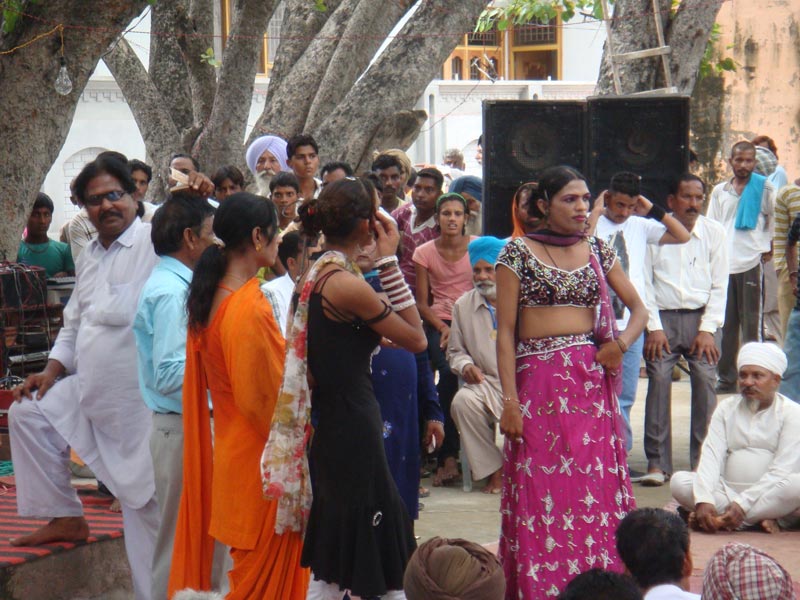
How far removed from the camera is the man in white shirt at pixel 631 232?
810cm

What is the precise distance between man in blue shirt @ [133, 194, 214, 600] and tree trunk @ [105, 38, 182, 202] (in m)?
6.08

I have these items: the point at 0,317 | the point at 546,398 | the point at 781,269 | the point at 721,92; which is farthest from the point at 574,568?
the point at 721,92

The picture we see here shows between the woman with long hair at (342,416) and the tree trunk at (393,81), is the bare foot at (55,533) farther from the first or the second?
the tree trunk at (393,81)

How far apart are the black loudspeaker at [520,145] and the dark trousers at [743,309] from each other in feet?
9.67

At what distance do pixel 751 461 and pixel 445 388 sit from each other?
2237 millimetres

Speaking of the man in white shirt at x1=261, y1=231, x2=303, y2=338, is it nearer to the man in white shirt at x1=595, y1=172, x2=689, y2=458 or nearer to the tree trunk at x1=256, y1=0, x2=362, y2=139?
the man in white shirt at x1=595, y1=172, x2=689, y2=458

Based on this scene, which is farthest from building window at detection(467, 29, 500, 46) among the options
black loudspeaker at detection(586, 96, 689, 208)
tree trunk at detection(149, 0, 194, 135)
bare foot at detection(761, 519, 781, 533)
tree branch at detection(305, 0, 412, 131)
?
bare foot at detection(761, 519, 781, 533)

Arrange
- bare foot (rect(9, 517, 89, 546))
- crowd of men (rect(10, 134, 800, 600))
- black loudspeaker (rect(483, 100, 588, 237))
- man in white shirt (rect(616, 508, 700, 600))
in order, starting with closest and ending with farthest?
man in white shirt (rect(616, 508, 700, 600)) → crowd of men (rect(10, 134, 800, 600)) → bare foot (rect(9, 517, 89, 546)) → black loudspeaker (rect(483, 100, 588, 237))

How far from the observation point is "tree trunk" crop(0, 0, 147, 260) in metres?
7.12

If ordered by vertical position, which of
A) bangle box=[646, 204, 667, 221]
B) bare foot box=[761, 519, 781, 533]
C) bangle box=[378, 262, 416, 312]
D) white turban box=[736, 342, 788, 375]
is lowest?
bare foot box=[761, 519, 781, 533]

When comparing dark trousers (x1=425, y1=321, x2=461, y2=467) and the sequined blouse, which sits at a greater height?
the sequined blouse

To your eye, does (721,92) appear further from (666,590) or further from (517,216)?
(666,590)

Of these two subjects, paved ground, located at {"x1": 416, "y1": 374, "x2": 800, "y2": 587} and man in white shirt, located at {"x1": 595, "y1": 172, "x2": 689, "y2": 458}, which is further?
man in white shirt, located at {"x1": 595, "y1": 172, "x2": 689, "y2": 458}

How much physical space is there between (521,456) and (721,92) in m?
10.8
